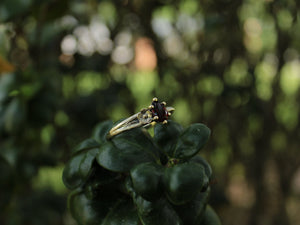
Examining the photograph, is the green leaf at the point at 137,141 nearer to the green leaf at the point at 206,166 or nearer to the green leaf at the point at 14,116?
the green leaf at the point at 206,166

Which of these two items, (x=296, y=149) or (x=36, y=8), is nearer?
(x=36, y=8)

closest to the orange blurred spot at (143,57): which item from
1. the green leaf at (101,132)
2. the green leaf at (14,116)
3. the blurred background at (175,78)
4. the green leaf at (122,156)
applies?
the blurred background at (175,78)

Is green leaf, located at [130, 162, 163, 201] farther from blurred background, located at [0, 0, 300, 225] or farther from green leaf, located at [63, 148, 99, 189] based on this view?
blurred background, located at [0, 0, 300, 225]

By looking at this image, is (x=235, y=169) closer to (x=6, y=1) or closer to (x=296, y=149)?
(x=296, y=149)

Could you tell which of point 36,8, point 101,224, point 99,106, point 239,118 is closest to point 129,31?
point 99,106

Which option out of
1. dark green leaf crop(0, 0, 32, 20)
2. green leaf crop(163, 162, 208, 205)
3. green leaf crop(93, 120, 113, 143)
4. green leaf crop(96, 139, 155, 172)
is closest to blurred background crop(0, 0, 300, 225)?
dark green leaf crop(0, 0, 32, 20)

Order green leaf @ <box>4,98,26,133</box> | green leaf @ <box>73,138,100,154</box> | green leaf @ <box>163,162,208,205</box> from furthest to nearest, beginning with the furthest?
green leaf @ <box>4,98,26,133</box>
green leaf @ <box>73,138,100,154</box>
green leaf @ <box>163,162,208,205</box>
